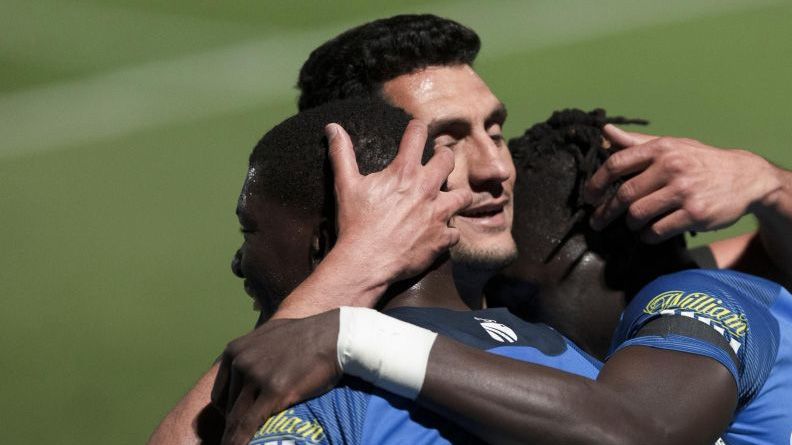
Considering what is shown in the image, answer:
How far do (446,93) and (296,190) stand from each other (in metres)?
1.18

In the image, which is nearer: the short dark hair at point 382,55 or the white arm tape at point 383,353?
the white arm tape at point 383,353

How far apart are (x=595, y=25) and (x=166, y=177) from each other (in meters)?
3.21

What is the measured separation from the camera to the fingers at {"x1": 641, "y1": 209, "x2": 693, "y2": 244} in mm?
3879

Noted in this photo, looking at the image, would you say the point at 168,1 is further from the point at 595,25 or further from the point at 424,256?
the point at 424,256

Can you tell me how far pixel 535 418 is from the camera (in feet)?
8.93

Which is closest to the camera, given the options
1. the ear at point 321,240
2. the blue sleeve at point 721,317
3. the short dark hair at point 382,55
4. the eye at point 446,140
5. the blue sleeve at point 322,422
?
the blue sleeve at point 322,422

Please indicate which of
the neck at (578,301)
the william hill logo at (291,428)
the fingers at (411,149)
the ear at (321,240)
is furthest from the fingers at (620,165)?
the william hill logo at (291,428)

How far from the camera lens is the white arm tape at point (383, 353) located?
2.71 m

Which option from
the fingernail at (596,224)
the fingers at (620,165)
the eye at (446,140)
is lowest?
the fingernail at (596,224)

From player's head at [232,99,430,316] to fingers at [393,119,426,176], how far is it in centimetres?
6

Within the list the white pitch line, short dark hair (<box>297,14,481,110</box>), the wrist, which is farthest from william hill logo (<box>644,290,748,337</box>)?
the white pitch line

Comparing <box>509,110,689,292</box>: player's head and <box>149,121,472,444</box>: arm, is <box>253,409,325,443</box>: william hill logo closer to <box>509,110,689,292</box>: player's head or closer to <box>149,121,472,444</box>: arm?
<box>149,121,472,444</box>: arm

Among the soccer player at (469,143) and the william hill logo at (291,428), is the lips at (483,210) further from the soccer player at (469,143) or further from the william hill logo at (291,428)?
the william hill logo at (291,428)

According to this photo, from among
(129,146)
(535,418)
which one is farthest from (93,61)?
(535,418)
